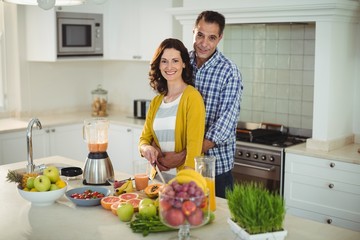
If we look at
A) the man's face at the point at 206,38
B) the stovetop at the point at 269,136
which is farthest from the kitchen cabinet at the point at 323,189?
the man's face at the point at 206,38

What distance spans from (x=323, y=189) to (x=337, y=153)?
29cm

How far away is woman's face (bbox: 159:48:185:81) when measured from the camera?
3100mm

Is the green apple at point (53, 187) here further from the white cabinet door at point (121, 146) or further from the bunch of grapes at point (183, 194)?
the white cabinet door at point (121, 146)

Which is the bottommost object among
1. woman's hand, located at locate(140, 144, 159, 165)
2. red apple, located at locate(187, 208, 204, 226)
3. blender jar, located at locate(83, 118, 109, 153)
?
red apple, located at locate(187, 208, 204, 226)

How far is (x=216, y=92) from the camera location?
332 cm

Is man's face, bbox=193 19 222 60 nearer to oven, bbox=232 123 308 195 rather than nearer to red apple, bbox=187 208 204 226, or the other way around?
oven, bbox=232 123 308 195

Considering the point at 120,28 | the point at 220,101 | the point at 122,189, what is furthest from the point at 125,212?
the point at 120,28

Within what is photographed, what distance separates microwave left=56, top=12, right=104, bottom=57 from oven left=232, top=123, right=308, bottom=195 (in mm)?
1926

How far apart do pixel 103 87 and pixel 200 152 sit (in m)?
3.58

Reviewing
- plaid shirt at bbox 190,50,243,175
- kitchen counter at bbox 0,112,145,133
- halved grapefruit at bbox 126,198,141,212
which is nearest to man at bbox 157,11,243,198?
plaid shirt at bbox 190,50,243,175

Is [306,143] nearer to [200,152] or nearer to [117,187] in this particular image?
[200,152]

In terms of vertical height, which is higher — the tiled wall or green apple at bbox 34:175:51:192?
the tiled wall

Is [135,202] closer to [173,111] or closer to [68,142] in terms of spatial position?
[173,111]

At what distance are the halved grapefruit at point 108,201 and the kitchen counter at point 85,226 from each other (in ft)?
0.10
